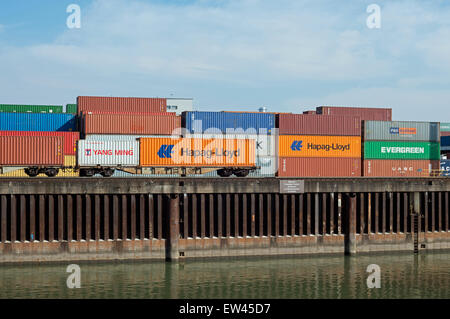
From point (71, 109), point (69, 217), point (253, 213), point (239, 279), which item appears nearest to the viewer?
point (239, 279)

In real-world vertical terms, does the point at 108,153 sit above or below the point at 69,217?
above

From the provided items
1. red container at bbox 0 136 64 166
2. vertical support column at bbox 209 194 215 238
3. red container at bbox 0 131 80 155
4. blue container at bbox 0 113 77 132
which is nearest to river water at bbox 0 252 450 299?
vertical support column at bbox 209 194 215 238

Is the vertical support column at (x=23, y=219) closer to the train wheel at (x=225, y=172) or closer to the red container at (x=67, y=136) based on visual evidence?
the red container at (x=67, y=136)

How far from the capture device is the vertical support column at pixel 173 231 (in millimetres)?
43344

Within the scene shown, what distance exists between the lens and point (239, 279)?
3878cm

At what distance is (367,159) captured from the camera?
55.0 m

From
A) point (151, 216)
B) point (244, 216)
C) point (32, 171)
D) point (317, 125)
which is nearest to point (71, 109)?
point (32, 171)

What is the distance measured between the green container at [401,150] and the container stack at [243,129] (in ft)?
33.8

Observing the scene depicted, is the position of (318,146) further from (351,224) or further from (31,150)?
(31,150)

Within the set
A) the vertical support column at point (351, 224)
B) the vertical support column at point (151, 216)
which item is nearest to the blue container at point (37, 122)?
the vertical support column at point (151, 216)

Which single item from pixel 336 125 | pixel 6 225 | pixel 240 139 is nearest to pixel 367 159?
pixel 336 125

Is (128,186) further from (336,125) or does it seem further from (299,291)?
(336,125)

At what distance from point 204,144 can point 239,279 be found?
1597 cm

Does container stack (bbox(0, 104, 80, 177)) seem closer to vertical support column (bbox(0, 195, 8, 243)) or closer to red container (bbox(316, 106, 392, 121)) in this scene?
vertical support column (bbox(0, 195, 8, 243))
